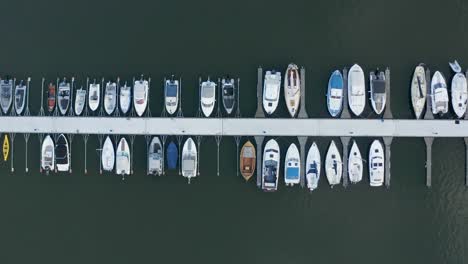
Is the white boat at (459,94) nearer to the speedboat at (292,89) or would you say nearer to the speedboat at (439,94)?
the speedboat at (439,94)

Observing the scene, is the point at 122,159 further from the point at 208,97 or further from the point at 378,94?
the point at 378,94

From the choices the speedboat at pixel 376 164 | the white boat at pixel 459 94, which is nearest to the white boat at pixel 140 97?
the speedboat at pixel 376 164

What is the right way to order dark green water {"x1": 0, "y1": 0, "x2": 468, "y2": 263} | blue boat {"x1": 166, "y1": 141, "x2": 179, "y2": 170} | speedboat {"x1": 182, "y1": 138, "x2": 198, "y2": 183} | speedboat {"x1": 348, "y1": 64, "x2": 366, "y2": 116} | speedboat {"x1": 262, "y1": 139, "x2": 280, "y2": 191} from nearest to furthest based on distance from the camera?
dark green water {"x1": 0, "y1": 0, "x2": 468, "y2": 263} → speedboat {"x1": 262, "y1": 139, "x2": 280, "y2": 191} → speedboat {"x1": 348, "y1": 64, "x2": 366, "y2": 116} → speedboat {"x1": 182, "y1": 138, "x2": 198, "y2": 183} → blue boat {"x1": 166, "y1": 141, "x2": 179, "y2": 170}

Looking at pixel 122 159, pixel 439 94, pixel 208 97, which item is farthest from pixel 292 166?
pixel 122 159

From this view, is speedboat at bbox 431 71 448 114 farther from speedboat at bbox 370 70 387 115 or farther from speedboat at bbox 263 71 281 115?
speedboat at bbox 263 71 281 115

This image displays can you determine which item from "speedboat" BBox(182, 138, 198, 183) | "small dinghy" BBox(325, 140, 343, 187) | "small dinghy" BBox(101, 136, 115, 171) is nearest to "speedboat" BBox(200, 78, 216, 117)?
"speedboat" BBox(182, 138, 198, 183)

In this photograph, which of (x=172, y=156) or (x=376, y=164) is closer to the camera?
(x=376, y=164)
